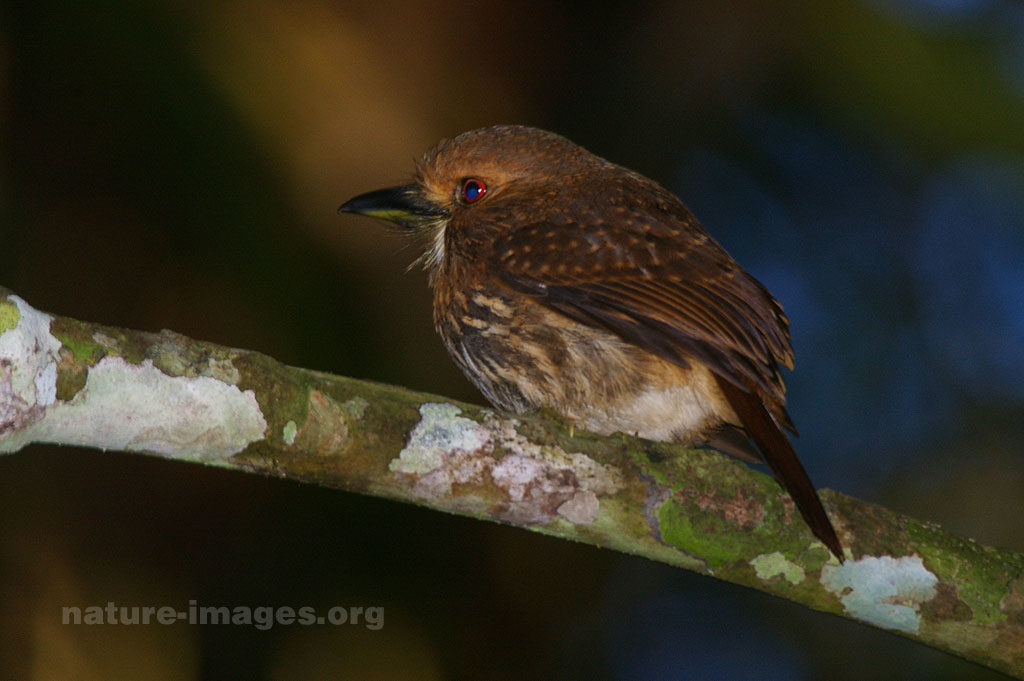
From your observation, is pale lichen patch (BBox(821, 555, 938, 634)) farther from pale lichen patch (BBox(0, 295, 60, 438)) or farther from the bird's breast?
pale lichen patch (BBox(0, 295, 60, 438))

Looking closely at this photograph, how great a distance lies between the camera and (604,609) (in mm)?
5367

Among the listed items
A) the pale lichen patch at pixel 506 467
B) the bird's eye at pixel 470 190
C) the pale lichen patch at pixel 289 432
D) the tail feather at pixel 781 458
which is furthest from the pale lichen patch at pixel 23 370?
the bird's eye at pixel 470 190

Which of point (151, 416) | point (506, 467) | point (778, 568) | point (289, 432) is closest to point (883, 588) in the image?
point (778, 568)

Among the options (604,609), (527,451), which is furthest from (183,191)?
(604,609)

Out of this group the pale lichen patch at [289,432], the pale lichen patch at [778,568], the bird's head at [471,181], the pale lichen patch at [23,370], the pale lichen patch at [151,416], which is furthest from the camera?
the bird's head at [471,181]

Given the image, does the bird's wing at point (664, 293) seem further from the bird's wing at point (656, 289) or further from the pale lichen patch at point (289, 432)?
the pale lichen patch at point (289, 432)

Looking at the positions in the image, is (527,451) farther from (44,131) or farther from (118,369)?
(44,131)

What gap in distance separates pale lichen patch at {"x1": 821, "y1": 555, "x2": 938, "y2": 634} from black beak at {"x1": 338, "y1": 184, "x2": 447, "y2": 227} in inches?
57.1

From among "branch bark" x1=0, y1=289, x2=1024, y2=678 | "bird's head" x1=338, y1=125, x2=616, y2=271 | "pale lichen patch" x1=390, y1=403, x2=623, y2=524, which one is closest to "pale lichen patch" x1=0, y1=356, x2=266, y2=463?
"branch bark" x1=0, y1=289, x2=1024, y2=678

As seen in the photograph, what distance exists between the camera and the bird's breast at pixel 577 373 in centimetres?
245

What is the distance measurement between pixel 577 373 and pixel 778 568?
65 centimetres

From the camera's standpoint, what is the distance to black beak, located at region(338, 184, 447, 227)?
2.93 metres

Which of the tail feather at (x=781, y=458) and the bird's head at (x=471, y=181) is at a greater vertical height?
the bird's head at (x=471, y=181)

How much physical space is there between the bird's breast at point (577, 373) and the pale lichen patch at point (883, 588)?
1.83ft
